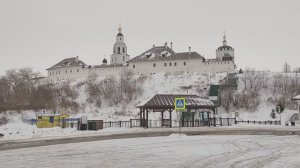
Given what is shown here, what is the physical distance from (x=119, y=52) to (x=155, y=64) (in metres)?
23.7

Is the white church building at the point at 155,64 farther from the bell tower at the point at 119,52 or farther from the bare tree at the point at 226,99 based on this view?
the bare tree at the point at 226,99

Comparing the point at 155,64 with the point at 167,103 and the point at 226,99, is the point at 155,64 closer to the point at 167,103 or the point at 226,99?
the point at 226,99

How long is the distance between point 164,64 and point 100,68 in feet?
69.0

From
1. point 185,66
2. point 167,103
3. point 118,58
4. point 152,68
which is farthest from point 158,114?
point 118,58

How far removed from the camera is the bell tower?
11175cm

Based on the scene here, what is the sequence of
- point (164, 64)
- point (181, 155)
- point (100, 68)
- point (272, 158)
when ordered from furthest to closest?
1. point (100, 68)
2. point (164, 64)
3. point (181, 155)
4. point (272, 158)

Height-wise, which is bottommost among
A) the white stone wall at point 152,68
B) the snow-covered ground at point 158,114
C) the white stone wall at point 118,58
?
the snow-covered ground at point 158,114

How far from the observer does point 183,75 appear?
8544 centimetres

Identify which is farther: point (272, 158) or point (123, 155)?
point (123, 155)

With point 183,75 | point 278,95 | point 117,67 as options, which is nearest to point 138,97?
point 183,75

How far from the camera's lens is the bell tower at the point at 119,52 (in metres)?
112

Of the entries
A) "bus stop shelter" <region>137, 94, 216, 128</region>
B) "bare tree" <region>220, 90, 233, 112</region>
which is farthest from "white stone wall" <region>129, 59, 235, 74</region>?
"bus stop shelter" <region>137, 94, 216, 128</region>

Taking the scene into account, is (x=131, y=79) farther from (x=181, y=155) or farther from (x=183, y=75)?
(x=181, y=155)

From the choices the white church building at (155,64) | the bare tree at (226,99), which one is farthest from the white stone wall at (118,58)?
the bare tree at (226,99)
